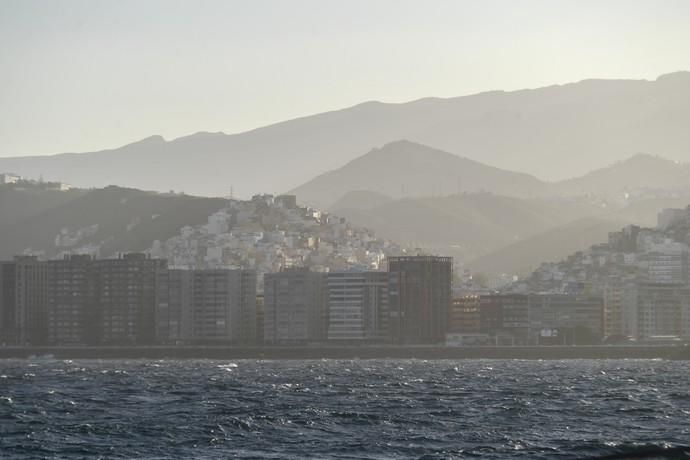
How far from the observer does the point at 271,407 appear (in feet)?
344

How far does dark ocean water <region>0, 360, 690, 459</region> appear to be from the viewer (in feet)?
250

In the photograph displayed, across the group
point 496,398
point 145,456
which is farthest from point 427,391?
point 145,456

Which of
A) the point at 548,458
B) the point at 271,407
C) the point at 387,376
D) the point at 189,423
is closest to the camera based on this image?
the point at 548,458

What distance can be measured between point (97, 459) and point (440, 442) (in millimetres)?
14216

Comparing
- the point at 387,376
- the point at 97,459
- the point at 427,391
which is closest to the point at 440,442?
the point at 97,459

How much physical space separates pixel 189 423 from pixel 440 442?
657 inches

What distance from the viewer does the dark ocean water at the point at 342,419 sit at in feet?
250

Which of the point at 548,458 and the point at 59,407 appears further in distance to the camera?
the point at 59,407

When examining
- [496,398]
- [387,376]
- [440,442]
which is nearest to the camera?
[440,442]

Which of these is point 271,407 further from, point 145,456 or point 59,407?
point 145,456

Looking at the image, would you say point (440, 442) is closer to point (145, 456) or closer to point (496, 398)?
point (145, 456)

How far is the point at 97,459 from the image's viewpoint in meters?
72.8

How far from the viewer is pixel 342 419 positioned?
9356 cm

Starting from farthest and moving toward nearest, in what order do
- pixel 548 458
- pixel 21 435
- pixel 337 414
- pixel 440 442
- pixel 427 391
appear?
1. pixel 427 391
2. pixel 337 414
3. pixel 21 435
4. pixel 440 442
5. pixel 548 458
